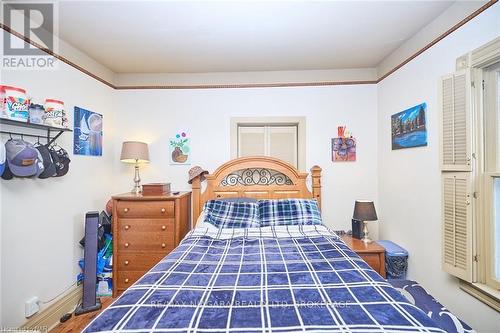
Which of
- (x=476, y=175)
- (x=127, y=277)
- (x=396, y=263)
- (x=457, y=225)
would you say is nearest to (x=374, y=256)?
(x=396, y=263)

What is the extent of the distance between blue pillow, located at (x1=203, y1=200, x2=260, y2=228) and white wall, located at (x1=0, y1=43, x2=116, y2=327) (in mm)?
1354

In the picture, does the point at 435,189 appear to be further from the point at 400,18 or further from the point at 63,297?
the point at 63,297

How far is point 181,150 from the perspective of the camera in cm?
306

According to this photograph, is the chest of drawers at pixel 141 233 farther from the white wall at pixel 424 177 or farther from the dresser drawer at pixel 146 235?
the white wall at pixel 424 177

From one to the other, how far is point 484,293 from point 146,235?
2.87 m

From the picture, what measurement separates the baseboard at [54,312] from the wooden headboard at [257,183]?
1397 millimetres

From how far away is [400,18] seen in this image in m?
1.99

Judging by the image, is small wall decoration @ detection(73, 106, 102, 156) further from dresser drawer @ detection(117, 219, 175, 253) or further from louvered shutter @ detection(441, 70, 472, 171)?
louvered shutter @ detection(441, 70, 472, 171)

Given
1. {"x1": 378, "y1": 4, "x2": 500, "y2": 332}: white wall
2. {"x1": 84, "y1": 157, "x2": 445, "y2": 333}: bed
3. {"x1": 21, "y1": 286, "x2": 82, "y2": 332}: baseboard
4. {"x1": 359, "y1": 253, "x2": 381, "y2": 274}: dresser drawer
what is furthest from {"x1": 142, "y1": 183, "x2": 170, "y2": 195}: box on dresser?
{"x1": 378, "y1": 4, "x2": 500, "y2": 332}: white wall

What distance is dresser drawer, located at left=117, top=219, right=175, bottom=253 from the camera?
8.38ft

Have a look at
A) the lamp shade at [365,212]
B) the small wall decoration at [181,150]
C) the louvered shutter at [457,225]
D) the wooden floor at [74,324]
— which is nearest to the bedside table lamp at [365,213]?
the lamp shade at [365,212]

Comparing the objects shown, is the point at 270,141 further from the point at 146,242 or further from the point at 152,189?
the point at 146,242

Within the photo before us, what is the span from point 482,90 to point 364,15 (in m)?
1.02

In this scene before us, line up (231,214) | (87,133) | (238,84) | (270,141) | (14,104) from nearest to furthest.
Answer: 1. (14,104)
2. (231,214)
3. (87,133)
4. (238,84)
5. (270,141)
